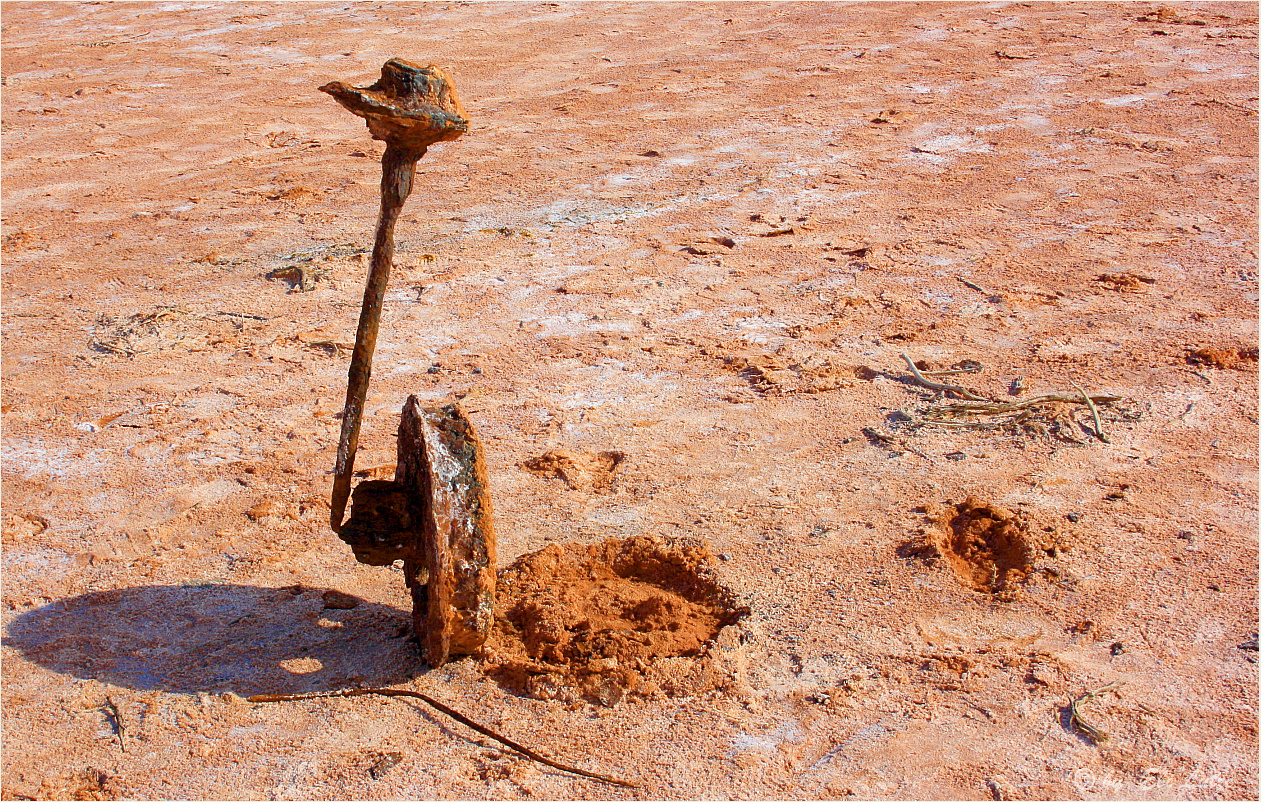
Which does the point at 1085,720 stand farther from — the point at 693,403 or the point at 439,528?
the point at 693,403

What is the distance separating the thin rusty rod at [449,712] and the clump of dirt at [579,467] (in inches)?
44.0

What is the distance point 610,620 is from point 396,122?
1.48 meters

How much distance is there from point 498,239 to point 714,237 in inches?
46.9

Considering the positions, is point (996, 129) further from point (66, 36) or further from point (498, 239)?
point (66, 36)

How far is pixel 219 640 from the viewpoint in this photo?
116 inches

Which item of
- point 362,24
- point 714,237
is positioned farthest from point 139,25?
point 714,237

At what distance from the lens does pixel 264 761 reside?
8.17 feet

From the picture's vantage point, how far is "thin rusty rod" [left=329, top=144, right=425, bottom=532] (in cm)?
253

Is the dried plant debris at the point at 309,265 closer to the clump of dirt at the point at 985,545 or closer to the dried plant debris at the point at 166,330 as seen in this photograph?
the dried plant debris at the point at 166,330

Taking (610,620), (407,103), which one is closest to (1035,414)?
(610,620)

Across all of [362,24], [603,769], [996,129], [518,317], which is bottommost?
[603,769]

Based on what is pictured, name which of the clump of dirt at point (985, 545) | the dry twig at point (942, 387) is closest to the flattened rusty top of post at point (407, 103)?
the clump of dirt at point (985, 545)

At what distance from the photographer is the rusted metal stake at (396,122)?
2.32m

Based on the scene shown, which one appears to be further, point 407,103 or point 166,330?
point 166,330
